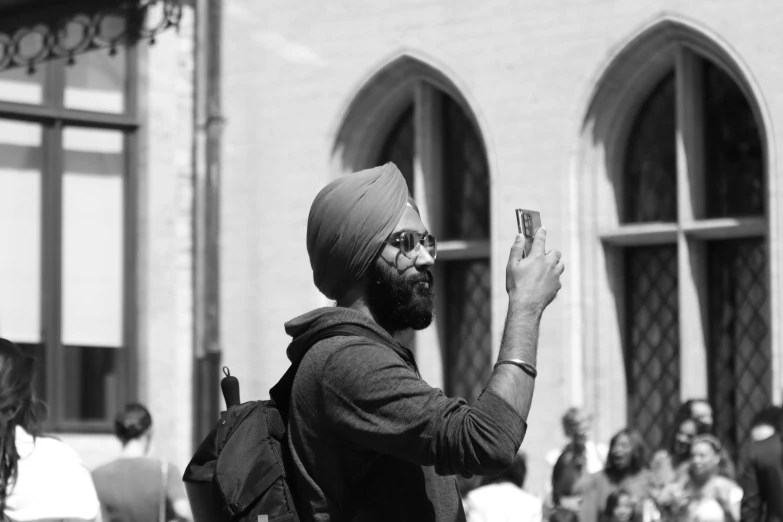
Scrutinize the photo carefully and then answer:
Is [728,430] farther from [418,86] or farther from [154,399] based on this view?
[154,399]

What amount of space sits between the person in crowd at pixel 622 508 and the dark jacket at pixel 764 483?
0.74 metres

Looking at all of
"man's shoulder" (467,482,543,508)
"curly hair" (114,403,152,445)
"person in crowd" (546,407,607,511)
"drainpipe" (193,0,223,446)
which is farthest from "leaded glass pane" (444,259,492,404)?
"curly hair" (114,403,152,445)

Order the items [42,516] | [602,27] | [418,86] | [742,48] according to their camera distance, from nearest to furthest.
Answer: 1. [42,516]
2. [742,48]
3. [602,27]
4. [418,86]

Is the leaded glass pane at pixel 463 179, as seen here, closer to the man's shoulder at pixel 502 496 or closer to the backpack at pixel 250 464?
the man's shoulder at pixel 502 496

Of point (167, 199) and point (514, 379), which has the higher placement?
point (167, 199)

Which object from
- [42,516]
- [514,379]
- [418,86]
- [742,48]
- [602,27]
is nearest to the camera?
[514,379]

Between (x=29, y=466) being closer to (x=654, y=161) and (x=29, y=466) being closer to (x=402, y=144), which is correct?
(x=654, y=161)

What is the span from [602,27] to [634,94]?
500 millimetres

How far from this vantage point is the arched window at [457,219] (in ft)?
37.4

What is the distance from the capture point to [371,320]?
8.35 ft

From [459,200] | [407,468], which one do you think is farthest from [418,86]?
[407,468]

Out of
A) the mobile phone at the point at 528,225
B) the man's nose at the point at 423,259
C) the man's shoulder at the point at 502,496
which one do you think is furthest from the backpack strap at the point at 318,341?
the man's shoulder at the point at 502,496

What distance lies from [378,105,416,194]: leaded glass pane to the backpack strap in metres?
9.35

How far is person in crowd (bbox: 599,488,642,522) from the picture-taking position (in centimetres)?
759
